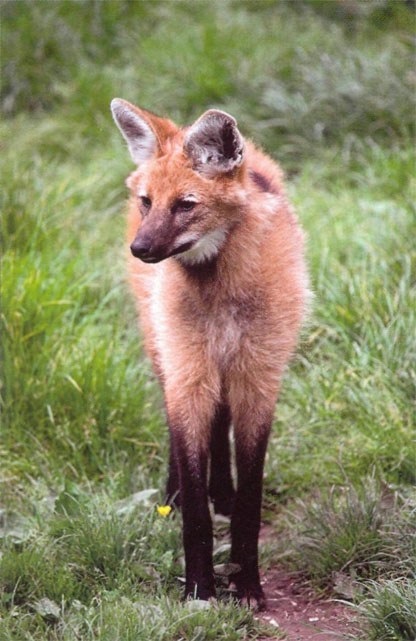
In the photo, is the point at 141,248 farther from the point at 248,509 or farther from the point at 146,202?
the point at 248,509

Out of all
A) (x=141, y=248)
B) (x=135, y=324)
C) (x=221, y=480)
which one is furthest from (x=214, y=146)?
(x=135, y=324)

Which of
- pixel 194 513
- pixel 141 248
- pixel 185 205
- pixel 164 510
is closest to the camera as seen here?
pixel 141 248

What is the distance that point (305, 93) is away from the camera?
25.9ft

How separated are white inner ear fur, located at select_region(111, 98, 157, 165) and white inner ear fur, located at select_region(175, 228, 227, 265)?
1.23 feet

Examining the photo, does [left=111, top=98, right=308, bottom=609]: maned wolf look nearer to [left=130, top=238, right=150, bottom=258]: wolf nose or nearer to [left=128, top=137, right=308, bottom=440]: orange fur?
[left=128, top=137, right=308, bottom=440]: orange fur

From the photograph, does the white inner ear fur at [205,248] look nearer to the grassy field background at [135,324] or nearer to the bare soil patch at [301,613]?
the grassy field background at [135,324]

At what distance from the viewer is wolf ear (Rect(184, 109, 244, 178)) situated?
3562mm

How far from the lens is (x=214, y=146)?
360 centimetres

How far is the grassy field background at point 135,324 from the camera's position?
3.85 m

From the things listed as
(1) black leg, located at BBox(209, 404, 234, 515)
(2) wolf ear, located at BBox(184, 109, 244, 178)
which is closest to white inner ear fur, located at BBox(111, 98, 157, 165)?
(2) wolf ear, located at BBox(184, 109, 244, 178)

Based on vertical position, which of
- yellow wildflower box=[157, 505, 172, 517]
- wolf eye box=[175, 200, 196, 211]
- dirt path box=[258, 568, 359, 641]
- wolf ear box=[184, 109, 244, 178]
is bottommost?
dirt path box=[258, 568, 359, 641]

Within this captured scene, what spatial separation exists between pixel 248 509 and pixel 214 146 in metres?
1.29

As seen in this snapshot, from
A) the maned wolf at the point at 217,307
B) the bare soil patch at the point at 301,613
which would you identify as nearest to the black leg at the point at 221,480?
the bare soil patch at the point at 301,613

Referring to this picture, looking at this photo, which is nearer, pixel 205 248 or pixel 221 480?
pixel 205 248
